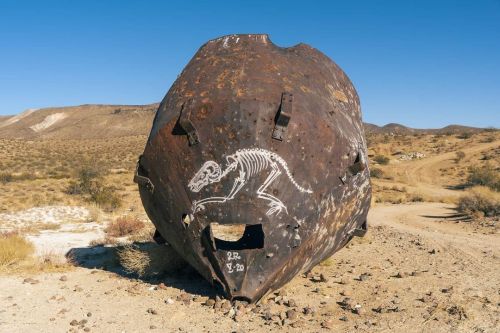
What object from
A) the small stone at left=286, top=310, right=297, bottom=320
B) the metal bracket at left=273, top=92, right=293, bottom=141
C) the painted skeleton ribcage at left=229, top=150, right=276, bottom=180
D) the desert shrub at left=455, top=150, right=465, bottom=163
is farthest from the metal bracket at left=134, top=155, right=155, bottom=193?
the desert shrub at left=455, top=150, right=465, bottom=163

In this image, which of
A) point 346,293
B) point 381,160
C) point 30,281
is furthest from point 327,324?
point 381,160

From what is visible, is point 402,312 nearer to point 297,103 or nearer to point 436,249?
point 297,103

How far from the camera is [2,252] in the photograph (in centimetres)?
725

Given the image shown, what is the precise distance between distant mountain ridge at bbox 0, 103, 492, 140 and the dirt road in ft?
287

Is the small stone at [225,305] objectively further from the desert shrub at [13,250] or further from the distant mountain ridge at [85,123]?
the distant mountain ridge at [85,123]

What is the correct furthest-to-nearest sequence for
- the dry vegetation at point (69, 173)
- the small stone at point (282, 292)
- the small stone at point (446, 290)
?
the dry vegetation at point (69, 173), the small stone at point (446, 290), the small stone at point (282, 292)

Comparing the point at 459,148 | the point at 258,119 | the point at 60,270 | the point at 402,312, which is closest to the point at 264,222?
the point at 258,119

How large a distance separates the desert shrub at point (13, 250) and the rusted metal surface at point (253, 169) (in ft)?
11.4

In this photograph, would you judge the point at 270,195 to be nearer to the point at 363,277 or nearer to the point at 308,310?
the point at 308,310

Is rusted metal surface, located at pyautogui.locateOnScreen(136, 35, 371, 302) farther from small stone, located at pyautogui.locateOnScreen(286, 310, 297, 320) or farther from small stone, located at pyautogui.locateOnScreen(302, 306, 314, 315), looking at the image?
small stone, located at pyautogui.locateOnScreen(302, 306, 314, 315)

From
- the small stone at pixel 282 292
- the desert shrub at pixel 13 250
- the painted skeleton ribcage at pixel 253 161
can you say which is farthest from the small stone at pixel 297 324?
the desert shrub at pixel 13 250

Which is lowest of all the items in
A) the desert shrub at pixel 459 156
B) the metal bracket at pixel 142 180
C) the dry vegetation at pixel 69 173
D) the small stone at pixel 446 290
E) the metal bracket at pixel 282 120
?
the dry vegetation at pixel 69 173

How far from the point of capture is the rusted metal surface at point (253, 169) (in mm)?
4555

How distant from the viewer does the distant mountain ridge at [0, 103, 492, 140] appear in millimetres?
99750
